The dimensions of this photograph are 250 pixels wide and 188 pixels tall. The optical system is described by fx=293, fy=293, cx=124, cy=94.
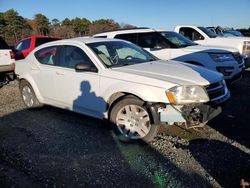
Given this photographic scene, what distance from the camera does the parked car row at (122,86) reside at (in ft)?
14.1

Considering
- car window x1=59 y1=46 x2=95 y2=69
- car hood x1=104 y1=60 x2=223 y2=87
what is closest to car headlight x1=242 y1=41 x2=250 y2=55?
car hood x1=104 y1=60 x2=223 y2=87

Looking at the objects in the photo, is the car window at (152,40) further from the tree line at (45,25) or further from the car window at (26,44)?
the tree line at (45,25)

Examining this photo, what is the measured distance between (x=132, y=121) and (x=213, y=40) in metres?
7.95

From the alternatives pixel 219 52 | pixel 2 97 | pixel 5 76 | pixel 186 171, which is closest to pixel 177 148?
pixel 186 171

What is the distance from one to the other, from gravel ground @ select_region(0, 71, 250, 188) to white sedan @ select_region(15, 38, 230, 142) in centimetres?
38

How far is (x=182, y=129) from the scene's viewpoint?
5270mm

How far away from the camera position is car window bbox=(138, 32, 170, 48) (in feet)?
29.0

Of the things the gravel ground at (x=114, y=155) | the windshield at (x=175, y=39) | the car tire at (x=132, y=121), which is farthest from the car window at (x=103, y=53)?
the windshield at (x=175, y=39)

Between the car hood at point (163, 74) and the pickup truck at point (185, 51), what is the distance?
303cm

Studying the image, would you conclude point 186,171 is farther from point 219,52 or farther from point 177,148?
point 219,52

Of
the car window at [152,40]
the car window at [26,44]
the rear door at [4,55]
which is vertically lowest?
the rear door at [4,55]

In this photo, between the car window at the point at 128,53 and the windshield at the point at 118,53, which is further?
the car window at the point at 128,53

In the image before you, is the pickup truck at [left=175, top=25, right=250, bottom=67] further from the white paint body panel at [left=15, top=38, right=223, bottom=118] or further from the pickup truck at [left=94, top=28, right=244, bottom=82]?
the white paint body panel at [left=15, top=38, right=223, bottom=118]

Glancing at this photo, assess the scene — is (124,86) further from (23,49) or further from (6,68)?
(23,49)
